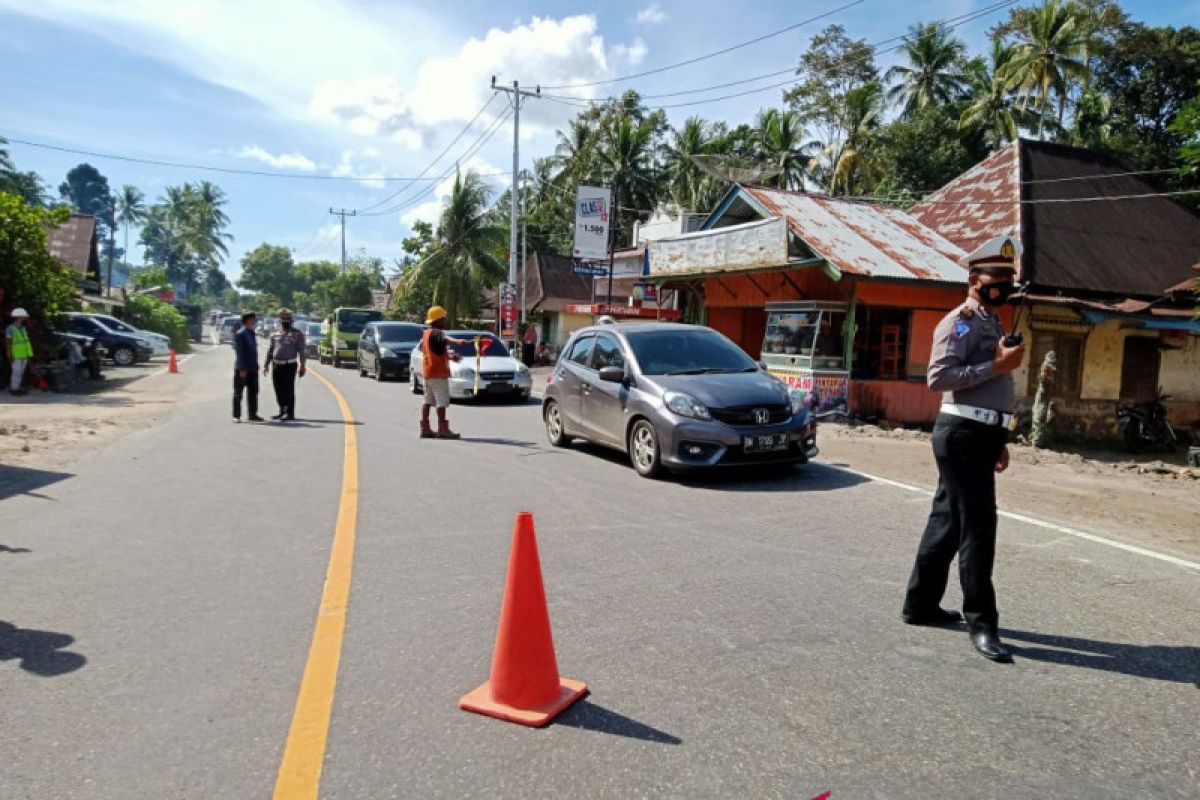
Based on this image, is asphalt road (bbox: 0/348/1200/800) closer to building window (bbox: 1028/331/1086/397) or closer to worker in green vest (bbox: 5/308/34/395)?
worker in green vest (bbox: 5/308/34/395)

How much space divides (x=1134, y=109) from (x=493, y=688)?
41.7 meters

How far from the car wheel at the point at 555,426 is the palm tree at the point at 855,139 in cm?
3303

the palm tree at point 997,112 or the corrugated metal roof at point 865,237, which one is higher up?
the palm tree at point 997,112

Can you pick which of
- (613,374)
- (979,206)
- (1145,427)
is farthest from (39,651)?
(979,206)

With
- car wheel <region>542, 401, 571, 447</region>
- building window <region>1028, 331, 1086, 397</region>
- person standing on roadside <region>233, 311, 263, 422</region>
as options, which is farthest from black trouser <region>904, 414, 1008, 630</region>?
building window <region>1028, 331, 1086, 397</region>

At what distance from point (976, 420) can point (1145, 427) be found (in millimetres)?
17885

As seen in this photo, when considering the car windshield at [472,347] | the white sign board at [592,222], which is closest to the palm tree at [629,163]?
the white sign board at [592,222]

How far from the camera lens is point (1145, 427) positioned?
1909cm

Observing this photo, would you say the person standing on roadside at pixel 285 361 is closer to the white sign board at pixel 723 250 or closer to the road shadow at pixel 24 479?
the road shadow at pixel 24 479

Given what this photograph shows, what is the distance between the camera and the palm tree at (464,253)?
43469 millimetres

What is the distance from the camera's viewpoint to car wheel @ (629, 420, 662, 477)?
8.88 meters

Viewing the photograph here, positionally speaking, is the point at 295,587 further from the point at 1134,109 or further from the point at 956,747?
the point at 1134,109

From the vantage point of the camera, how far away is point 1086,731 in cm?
339

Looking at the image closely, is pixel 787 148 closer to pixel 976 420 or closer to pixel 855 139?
pixel 855 139
